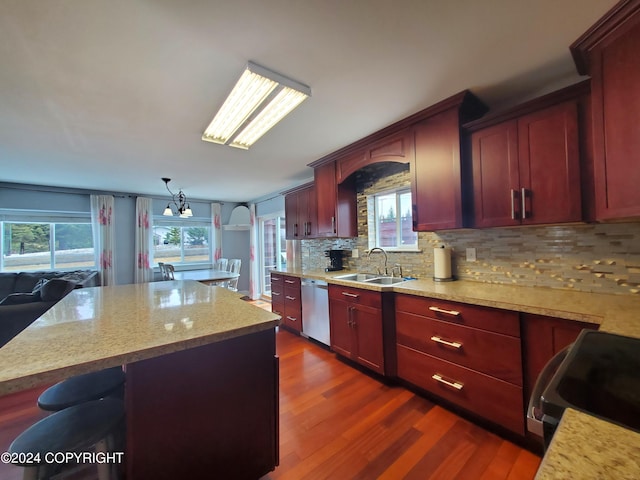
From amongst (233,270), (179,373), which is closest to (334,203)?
(179,373)

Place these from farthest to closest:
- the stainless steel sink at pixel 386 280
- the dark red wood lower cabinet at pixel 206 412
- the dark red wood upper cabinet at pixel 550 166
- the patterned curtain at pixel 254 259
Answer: the patterned curtain at pixel 254 259 → the stainless steel sink at pixel 386 280 → the dark red wood upper cabinet at pixel 550 166 → the dark red wood lower cabinet at pixel 206 412

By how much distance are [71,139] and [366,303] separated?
10.4 feet

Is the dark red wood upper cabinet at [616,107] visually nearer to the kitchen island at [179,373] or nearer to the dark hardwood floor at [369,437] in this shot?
the dark hardwood floor at [369,437]

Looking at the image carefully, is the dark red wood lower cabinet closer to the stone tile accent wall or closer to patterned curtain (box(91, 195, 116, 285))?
the stone tile accent wall

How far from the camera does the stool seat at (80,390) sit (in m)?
1.09

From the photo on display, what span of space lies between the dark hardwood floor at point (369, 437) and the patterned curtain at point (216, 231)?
3949 mm

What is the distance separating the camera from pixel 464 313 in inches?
66.9

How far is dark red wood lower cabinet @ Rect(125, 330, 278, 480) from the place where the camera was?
Answer: 0.95 meters

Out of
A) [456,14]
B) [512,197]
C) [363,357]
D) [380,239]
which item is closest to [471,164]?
[512,197]

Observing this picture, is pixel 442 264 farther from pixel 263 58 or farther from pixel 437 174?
pixel 263 58

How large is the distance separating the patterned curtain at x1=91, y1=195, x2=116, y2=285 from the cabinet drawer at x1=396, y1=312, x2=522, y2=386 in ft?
17.1

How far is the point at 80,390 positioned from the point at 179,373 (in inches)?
23.7

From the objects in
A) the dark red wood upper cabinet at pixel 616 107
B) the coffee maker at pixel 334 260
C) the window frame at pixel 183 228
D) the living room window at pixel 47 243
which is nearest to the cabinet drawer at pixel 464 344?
the dark red wood upper cabinet at pixel 616 107

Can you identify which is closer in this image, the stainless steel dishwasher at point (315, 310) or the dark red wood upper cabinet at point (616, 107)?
the dark red wood upper cabinet at point (616, 107)
